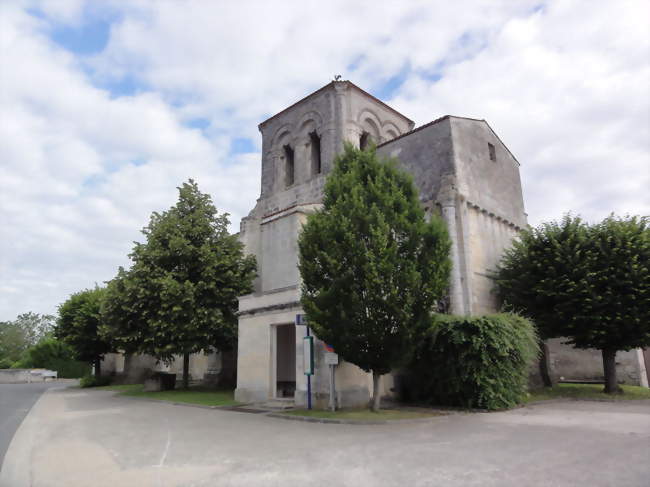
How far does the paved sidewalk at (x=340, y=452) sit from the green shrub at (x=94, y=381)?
66.1 feet

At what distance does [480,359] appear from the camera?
12.7m

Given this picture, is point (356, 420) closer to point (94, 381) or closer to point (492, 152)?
point (492, 152)

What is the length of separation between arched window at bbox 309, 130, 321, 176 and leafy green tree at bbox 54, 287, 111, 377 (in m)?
16.8

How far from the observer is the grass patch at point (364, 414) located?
11.0 meters

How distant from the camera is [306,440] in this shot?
27.4 feet

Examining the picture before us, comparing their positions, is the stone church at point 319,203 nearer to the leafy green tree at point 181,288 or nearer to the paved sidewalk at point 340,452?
the leafy green tree at point 181,288

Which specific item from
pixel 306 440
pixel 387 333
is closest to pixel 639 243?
pixel 387 333

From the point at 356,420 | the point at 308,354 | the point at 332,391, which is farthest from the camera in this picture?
the point at 308,354

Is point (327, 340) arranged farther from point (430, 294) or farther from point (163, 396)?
point (163, 396)

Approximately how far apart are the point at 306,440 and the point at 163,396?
12.7 m

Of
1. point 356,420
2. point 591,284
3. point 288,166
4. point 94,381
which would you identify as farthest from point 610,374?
point 94,381

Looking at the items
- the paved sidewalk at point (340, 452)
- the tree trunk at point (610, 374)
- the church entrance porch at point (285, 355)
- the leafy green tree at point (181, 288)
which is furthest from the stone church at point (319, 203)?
the tree trunk at point (610, 374)

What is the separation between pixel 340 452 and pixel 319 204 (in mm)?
14433

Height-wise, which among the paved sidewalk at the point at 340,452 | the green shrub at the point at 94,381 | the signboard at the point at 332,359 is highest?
the signboard at the point at 332,359
